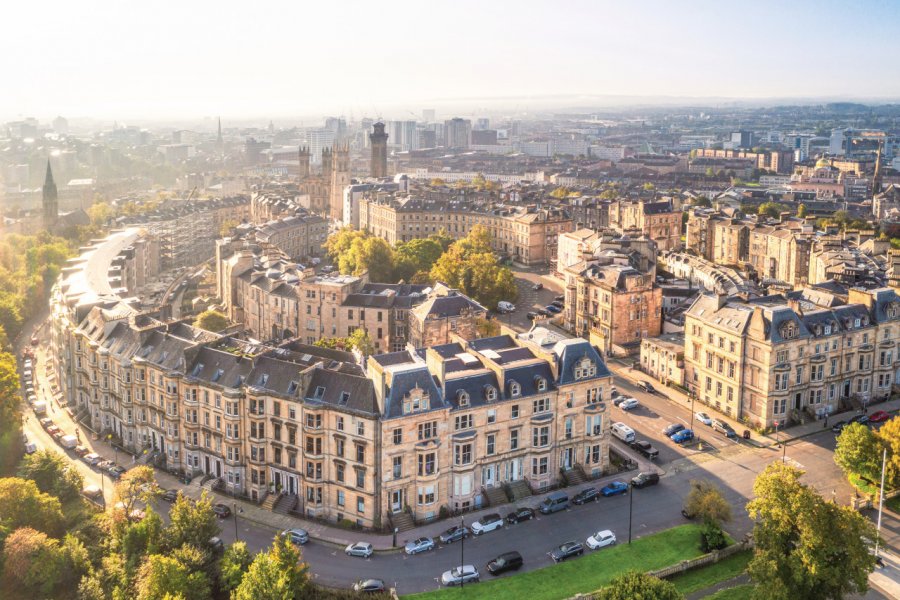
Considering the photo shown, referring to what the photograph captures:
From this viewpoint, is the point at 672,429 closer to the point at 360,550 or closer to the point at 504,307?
the point at 360,550

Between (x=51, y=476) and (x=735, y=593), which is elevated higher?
(x=51, y=476)

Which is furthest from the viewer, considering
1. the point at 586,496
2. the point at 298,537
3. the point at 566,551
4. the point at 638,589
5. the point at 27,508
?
the point at 586,496

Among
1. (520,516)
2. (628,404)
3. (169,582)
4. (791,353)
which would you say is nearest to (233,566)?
(169,582)

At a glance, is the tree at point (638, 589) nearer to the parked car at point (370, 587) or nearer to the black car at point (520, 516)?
the parked car at point (370, 587)

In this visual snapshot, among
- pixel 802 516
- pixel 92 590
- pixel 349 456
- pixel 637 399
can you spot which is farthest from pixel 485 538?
pixel 637 399

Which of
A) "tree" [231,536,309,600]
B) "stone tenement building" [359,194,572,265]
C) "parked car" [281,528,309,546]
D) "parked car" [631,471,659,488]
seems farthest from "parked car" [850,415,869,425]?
"stone tenement building" [359,194,572,265]

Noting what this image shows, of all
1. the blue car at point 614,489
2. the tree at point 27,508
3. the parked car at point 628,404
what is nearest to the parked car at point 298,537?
the tree at point 27,508
